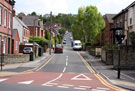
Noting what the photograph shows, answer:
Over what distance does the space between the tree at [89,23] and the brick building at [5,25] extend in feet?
136

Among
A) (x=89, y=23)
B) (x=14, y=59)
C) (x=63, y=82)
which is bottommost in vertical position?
(x=63, y=82)

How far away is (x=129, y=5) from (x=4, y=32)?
59.3 ft

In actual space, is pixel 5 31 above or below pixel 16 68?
above

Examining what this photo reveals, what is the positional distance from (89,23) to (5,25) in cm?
4623

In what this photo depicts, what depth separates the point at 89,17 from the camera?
3135 inches

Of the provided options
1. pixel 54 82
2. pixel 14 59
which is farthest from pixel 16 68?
pixel 54 82

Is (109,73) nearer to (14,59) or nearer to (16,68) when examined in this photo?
(16,68)

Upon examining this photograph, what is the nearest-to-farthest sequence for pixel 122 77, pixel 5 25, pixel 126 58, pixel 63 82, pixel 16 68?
pixel 63 82, pixel 122 77, pixel 16 68, pixel 126 58, pixel 5 25

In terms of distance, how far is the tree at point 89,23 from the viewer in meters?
78.1

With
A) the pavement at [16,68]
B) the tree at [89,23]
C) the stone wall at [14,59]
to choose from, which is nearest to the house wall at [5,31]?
the stone wall at [14,59]

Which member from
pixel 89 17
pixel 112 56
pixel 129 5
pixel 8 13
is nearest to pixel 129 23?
pixel 129 5

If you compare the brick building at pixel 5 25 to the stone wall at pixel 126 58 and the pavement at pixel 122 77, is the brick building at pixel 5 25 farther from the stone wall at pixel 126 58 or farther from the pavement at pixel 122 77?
the stone wall at pixel 126 58

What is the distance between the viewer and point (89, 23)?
78.6 metres

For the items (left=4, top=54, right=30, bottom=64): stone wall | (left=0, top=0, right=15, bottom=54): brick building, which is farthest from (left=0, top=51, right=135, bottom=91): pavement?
(left=0, top=0, right=15, bottom=54): brick building
